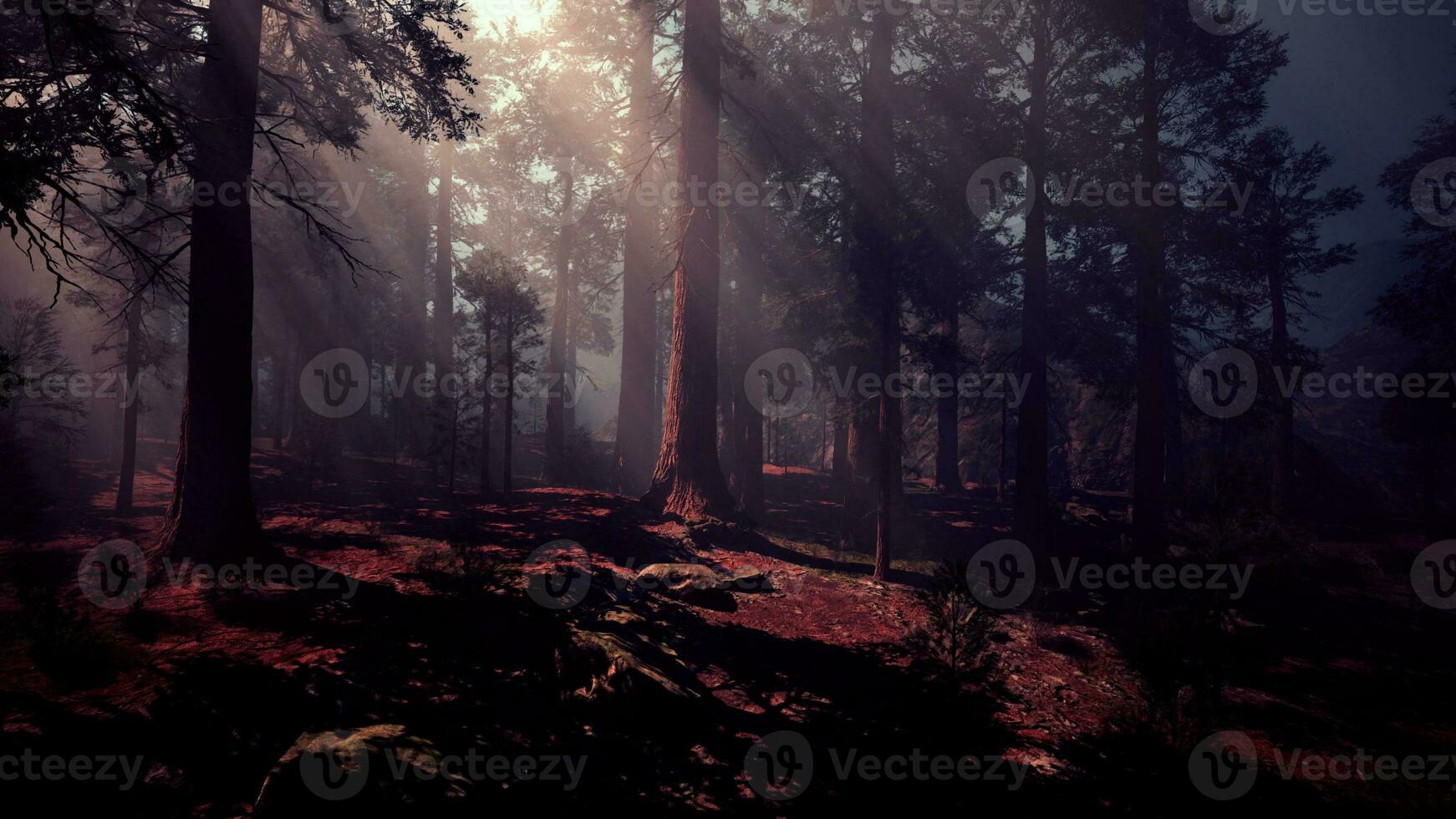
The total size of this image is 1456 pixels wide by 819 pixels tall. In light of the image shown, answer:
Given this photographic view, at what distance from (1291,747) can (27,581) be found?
14092 millimetres

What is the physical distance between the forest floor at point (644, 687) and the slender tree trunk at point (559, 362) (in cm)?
1227

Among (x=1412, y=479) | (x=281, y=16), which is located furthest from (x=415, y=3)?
(x=1412, y=479)

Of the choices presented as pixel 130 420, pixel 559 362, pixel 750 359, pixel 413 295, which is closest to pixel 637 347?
pixel 750 359

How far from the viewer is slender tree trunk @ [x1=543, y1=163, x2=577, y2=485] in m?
23.0

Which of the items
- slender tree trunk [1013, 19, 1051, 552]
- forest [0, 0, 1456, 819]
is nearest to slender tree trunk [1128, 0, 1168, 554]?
forest [0, 0, 1456, 819]

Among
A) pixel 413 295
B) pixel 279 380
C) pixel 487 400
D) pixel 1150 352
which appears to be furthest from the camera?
pixel 413 295

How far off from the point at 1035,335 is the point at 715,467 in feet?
28.1

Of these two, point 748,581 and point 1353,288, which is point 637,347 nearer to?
point 748,581

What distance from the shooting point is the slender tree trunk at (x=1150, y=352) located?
13758mm

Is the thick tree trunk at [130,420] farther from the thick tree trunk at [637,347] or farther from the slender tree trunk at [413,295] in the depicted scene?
the thick tree trunk at [637,347]

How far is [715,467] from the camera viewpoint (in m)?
12.2

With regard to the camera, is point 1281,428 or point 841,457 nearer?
point 1281,428

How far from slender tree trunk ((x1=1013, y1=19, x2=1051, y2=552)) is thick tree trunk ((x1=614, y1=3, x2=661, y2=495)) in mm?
10820

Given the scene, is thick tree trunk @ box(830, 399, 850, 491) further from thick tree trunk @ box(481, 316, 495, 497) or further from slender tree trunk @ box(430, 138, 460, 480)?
slender tree trunk @ box(430, 138, 460, 480)
